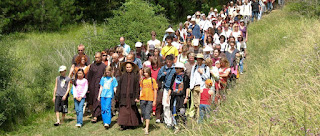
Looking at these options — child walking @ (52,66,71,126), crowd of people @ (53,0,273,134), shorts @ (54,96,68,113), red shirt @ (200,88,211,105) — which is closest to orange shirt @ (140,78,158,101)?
crowd of people @ (53,0,273,134)

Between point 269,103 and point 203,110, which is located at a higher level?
point 269,103

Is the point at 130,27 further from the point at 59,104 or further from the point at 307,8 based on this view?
the point at 307,8

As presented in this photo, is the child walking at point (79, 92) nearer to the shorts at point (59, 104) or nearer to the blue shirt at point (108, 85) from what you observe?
the shorts at point (59, 104)

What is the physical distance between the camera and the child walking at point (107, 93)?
977 centimetres

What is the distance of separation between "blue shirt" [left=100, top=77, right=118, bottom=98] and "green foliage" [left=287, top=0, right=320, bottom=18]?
43.0 feet

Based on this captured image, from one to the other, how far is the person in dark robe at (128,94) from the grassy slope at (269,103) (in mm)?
294

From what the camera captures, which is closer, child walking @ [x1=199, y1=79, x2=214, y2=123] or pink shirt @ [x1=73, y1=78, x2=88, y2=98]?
child walking @ [x1=199, y1=79, x2=214, y2=123]

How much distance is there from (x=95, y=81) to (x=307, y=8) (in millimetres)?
15112

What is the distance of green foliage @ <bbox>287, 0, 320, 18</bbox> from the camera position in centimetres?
2005

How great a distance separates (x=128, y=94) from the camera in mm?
9453

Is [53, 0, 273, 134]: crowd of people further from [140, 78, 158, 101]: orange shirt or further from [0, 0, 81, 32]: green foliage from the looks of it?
[0, 0, 81, 32]: green foliage

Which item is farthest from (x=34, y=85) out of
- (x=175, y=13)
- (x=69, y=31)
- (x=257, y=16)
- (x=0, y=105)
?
(x=175, y=13)

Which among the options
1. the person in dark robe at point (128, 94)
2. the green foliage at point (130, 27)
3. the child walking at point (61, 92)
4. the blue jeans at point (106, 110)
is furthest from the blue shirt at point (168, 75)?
the green foliage at point (130, 27)

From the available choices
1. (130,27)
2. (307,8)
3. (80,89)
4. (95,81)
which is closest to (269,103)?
(80,89)
